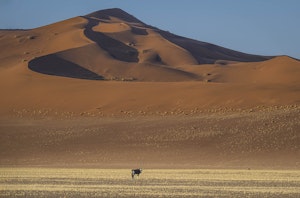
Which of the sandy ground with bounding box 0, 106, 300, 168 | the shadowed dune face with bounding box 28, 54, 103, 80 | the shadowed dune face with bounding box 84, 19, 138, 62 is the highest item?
the shadowed dune face with bounding box 84, 19, 138, 62

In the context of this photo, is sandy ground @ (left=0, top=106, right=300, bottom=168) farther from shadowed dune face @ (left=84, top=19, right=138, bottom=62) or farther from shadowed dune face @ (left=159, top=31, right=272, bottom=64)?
shadowed dune face @ (left=159, top=31, right=272, bottom=64)

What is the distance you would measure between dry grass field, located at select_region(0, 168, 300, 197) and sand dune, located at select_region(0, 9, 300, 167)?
630 centimetres

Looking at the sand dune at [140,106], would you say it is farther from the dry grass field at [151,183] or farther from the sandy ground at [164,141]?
the dry grass field at [151,183]

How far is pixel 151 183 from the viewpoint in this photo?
26750 millimetres

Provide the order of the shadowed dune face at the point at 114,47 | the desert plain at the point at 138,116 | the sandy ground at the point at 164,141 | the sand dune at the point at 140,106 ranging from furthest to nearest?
1. the shadowed dune face at the point at 114,47
2. the sand dune at the point at 140,106
3. the desert plain at the point at 138,116
4. the sandy ground at the point at 164,141

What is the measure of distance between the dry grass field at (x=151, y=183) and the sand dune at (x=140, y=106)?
6.30m

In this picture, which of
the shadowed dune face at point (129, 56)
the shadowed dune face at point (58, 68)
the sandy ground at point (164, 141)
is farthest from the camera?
the shadowed dune face at point (129, 56)

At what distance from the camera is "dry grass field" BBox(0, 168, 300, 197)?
22.3 metres

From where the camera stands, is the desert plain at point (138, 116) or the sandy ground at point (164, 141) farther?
the desert plain at point (138, 116)

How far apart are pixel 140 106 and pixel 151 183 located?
2549 cm

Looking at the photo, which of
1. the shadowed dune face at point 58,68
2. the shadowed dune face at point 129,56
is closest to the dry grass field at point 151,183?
the shadowed dune face at point 58,68

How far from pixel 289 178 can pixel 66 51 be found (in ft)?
176

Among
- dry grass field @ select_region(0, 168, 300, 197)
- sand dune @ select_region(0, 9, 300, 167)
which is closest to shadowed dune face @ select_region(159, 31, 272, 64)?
sand dune @ select_region(0, 9, 300, 167)

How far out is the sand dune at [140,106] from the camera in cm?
4122
